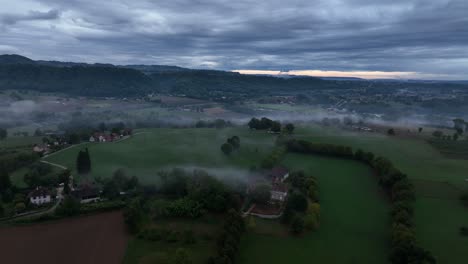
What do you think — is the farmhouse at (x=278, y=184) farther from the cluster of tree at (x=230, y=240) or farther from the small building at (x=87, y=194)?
the small building at (x=87, y=194)

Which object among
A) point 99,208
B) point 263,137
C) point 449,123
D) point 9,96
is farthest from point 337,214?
point 9,96

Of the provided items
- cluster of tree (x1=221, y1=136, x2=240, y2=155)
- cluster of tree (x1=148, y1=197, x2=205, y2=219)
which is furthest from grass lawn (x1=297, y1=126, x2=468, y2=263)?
cluster of tree (x1=148, y1=197, x2=205, y2=219)

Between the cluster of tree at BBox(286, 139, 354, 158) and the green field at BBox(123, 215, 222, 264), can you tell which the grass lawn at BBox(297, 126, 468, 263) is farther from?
the green field at BBox(123, 215, 222, 264)

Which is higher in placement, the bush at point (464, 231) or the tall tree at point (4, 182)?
the tall tree at point (4, 182)

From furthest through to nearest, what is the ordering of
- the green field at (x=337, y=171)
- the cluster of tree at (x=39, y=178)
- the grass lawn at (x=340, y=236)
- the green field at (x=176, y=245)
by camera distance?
the cluster of tree at (x=39, y=178) → the green field at (x=337, y=171) → the grass lawn at (x=340, y=236) → the green field at (x=176, y=245)

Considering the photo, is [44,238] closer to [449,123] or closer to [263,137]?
[263,137]

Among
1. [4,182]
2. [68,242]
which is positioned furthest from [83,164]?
[68,242]

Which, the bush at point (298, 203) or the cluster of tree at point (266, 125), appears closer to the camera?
the bush at point (298, 203)

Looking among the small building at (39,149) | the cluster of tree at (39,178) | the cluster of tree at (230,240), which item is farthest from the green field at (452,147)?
the small building at (39,149)
